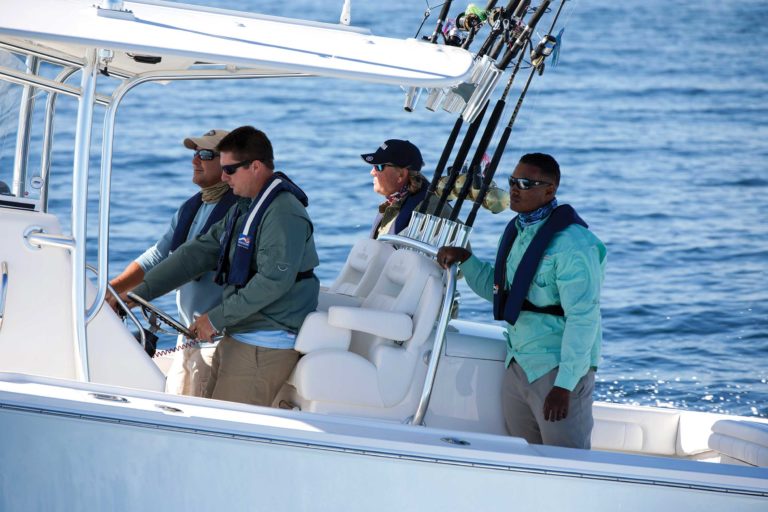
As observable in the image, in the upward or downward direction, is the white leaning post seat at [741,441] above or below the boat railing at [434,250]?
below

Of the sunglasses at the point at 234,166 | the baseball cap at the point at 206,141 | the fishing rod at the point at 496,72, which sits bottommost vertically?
the sunglasses at the point at 234,166

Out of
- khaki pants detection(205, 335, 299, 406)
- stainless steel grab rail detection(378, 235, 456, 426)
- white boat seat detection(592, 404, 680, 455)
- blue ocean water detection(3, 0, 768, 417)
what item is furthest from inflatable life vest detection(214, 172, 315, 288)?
white boat seat detection(592, 404, 680, 455)

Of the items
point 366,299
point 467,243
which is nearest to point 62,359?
point 366,299

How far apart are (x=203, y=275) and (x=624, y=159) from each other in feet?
42.8

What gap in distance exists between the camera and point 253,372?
4203 millimetres

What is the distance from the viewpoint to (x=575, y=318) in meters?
4.00

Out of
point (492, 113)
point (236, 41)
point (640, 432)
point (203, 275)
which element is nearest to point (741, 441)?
point (640, 432)

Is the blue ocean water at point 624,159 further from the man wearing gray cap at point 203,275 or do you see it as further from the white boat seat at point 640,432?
the white boat seat at point 640,432

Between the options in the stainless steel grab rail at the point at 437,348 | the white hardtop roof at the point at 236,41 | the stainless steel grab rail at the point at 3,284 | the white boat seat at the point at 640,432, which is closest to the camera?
the white hardtop roof at the point at 236,41

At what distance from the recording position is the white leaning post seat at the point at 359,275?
468cm

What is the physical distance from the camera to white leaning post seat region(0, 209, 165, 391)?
3.77 m

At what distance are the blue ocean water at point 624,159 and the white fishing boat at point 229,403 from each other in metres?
1.40

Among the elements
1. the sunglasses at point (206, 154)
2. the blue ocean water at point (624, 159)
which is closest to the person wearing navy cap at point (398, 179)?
the sunglasses at point (206, 154)

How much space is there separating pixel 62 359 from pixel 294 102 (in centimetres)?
1655
